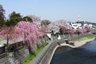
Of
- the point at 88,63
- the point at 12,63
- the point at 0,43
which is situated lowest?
the point at 88,63

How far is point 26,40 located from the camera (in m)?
33.2

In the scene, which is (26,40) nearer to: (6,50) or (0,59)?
(6,50)

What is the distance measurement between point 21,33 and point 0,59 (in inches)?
539

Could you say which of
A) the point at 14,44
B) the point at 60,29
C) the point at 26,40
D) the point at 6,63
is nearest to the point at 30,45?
the point at 26,40

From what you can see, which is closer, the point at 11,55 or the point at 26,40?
the point at 11,55

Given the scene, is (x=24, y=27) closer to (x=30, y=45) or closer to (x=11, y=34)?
(x=30, y=45)

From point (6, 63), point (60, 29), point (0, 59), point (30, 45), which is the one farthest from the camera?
point (60, 29)

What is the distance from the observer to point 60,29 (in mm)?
90000

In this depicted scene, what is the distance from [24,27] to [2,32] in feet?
24.4

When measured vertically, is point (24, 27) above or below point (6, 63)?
above

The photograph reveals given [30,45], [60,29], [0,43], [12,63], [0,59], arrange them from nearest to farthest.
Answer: [0,59] < [12,63] < [0,43] < [30,45] < [60,29]

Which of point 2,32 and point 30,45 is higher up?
point 2,32

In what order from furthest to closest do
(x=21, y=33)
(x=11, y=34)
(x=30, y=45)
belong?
(x=30, y=45) < (x=21, y=33) < (x=11, y=34)

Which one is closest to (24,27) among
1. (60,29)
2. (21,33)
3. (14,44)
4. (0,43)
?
(21,33)
